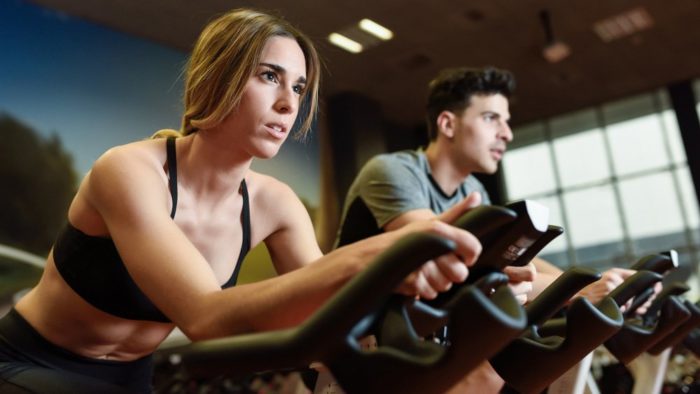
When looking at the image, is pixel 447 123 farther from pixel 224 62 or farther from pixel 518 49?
pixel 518 49

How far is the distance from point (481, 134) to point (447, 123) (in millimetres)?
148

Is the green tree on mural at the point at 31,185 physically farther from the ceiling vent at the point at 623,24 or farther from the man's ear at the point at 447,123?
the ceiling vent at the point at 623,24

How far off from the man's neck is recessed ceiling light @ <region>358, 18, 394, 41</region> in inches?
95.3

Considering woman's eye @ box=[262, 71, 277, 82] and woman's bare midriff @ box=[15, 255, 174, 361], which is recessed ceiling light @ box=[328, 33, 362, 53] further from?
woman's bare midriff @ box=[15, 255, 174, 361]

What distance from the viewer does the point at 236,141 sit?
1.21 meters

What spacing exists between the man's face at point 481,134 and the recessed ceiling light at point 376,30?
230 centimetres

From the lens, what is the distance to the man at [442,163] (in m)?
2.05

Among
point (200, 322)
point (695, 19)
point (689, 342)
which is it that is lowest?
point (689, 342)

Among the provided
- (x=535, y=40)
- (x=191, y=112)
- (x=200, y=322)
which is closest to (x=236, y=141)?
(x=191, y=112)

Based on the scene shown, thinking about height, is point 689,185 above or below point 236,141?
below

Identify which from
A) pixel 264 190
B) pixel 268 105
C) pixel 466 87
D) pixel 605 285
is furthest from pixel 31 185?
pixel 605 285

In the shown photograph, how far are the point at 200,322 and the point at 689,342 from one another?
204cm

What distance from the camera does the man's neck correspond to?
2.35 m

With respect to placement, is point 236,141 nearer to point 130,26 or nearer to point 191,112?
point 191,112
